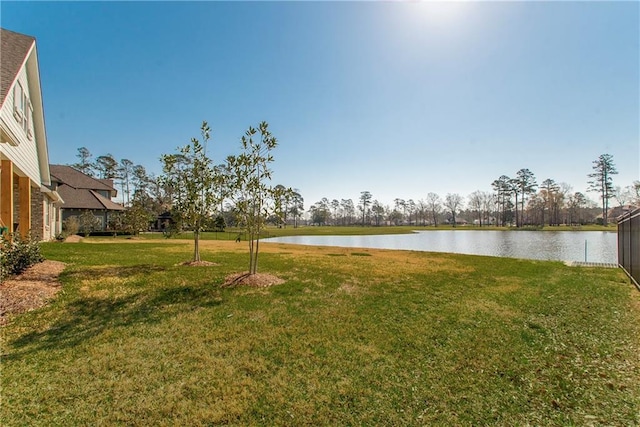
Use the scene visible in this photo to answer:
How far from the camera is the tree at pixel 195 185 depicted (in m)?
10.2

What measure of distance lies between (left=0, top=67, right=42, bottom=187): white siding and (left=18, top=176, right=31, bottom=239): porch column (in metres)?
0.28

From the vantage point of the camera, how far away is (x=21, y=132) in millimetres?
9523

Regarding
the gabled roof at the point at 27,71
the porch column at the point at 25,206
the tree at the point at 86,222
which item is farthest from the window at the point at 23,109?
the tree at the point at 86,222

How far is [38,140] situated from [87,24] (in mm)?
5362

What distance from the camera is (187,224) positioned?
10898 millimetres

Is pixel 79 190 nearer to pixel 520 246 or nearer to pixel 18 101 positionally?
pixel 18 101

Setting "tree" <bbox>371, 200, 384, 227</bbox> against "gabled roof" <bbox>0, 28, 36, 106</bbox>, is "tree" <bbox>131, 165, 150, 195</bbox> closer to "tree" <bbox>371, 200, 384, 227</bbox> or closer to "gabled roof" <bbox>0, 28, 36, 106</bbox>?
"gabled roof" <bbox>0, 28, 36, 106</bbox>

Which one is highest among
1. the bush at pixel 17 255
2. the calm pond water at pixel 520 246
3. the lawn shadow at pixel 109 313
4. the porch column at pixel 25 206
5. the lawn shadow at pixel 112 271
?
the porch column at pixel 25 206

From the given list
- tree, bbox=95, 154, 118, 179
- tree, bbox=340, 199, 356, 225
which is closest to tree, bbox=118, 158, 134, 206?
A: tree, bbox=95, 154, 118, 179

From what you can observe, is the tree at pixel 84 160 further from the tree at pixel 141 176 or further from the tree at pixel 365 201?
the tree at pixel 365 201

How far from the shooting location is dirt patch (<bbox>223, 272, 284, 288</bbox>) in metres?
7.40

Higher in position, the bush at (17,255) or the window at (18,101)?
the window at (18,101)

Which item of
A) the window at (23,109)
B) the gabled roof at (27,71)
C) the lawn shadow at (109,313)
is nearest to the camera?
the lawn shadow at (109,313)

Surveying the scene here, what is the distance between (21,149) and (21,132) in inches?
21.6
